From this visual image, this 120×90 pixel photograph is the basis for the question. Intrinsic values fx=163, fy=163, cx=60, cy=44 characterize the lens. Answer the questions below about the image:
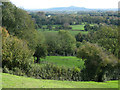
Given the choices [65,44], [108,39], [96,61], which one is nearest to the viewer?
[96,61]

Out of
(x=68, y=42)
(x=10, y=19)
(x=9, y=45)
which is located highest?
(x=10, y=19)

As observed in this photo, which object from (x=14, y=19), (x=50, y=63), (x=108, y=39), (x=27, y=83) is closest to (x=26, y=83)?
(x=27, y=83)

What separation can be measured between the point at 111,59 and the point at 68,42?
1224 inches

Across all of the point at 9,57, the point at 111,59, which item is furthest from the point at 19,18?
the point at 111,59

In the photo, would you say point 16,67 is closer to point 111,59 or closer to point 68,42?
point 111,59

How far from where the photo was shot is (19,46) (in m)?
24.9

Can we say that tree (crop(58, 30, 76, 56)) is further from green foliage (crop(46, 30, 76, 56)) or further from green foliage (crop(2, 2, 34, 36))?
green foliage (crop(2, 2, 34, 36))

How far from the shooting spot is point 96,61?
25438 millimetres

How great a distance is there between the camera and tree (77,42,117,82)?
25.1 metres

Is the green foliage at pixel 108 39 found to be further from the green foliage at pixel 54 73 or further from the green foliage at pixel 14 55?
the green foliage at pixel 14 55

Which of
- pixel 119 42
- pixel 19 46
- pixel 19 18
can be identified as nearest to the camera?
pixel 19 46

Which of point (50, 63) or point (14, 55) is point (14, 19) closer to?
point (14, 55)

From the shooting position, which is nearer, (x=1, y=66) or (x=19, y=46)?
(x=1, y=66)

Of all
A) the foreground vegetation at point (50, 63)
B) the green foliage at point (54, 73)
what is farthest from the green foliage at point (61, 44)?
the green foliage at point (54, 73)
